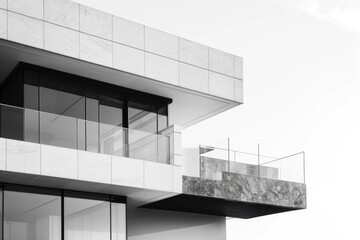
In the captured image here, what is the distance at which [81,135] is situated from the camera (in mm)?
25938

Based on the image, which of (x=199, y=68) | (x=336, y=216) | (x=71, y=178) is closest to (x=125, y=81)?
(x=199, y=68)

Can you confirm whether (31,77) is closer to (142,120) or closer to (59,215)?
(142,120)

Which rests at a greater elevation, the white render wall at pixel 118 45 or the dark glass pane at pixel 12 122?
the white render wall at pixel 118 45

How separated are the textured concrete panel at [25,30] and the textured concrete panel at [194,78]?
5.80 metres

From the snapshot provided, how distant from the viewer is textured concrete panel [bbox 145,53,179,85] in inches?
1124

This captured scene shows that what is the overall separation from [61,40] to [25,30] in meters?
1.31

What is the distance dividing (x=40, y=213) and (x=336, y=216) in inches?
1339

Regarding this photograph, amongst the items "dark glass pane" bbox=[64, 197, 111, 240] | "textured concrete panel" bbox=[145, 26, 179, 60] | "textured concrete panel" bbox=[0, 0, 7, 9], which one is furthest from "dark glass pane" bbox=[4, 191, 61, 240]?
"textured concrete panel" bbox=[145, 26, 179, 60]

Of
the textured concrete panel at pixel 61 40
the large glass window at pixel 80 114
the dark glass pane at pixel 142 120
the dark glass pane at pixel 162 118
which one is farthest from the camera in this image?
the dark glass pane at pixel 162 118

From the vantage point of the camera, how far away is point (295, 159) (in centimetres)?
3089

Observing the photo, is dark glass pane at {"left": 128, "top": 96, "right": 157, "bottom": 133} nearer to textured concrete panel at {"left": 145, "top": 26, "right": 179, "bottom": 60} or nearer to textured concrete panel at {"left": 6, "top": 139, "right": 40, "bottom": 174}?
textured concrete panel at {"left": 145, "top": 26, "right": 179, "bottom": 60}

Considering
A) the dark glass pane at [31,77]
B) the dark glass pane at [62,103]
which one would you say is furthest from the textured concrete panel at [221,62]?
the dark glass pane at [31,77]

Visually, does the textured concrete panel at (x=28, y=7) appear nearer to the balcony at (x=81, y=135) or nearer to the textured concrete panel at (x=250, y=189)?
the balcony at (x=81, y=135)

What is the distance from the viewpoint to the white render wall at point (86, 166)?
2412 centimetres
